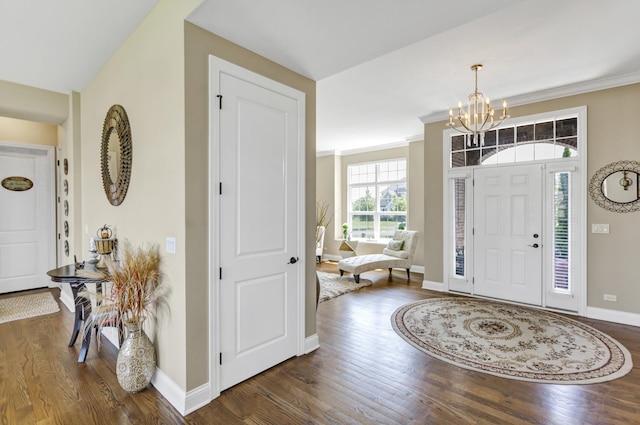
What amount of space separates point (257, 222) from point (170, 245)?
2.15ft

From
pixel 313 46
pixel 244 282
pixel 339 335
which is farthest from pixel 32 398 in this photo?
pixel 313 46

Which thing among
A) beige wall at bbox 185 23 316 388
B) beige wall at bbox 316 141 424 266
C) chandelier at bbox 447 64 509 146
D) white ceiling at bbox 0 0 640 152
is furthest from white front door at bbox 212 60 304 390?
beige wall at bbox 316 141 424 266

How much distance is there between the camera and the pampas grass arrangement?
227cm

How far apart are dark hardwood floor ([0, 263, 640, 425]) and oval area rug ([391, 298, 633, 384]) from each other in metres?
0.12

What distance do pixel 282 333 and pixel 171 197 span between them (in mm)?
1484

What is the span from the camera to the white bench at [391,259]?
597 centimetres

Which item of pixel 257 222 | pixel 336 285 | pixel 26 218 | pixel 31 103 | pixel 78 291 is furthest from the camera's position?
pixel 336 285

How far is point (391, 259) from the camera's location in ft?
20.6

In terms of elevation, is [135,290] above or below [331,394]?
above

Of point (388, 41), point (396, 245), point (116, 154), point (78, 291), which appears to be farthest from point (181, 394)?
point (396, 245)

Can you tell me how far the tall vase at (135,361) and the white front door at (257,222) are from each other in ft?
1.78

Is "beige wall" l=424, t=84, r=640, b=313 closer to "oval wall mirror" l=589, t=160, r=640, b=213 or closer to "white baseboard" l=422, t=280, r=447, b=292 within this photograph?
"oval wall mirror" l=589, t=160, r=640, b=213

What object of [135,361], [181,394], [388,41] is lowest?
[181,394]

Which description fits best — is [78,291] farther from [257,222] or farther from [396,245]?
[396,245]
